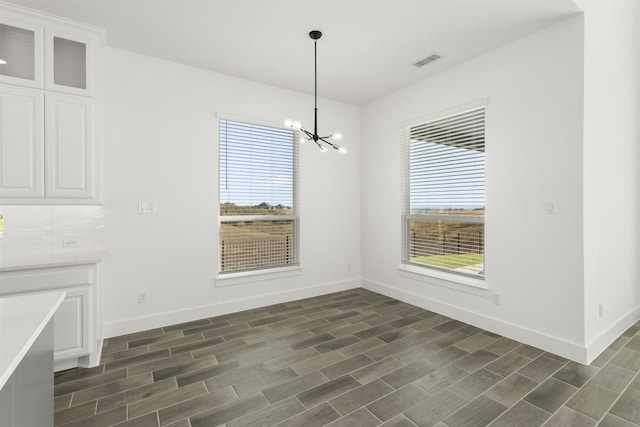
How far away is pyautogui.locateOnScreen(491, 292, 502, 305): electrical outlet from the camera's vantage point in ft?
10.9

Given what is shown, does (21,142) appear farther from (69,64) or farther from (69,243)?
(69,243)

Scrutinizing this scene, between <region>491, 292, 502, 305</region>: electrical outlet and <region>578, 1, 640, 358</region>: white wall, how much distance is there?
0.72 m

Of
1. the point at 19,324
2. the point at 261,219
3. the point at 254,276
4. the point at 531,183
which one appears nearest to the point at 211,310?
the point at 254,276

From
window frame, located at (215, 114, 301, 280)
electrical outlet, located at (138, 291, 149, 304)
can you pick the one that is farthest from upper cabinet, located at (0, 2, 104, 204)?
window frame, located at (215, 114, 301, 280)

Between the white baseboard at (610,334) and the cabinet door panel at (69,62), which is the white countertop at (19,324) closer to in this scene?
the cabinet door panel at (69,62)

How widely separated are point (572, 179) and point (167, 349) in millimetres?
3939

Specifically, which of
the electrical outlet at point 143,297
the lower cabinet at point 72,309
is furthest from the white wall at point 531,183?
the lower cabinet at point 72,309

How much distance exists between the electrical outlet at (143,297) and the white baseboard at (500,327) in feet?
10.2

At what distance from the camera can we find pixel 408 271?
433cm

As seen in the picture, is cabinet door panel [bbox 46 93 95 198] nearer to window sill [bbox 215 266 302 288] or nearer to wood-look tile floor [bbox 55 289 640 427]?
wood-look tile floor [bbox 55 289 640 427]

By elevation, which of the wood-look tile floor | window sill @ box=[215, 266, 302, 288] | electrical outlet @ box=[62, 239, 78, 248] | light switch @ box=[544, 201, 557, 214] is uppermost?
light switch @ box=[544, 201, 557, 214]

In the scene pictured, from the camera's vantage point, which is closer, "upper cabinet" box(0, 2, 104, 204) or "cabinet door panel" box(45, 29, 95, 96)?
"upper cabinet" box(0, 2, 104, 204)

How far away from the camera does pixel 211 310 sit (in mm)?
3852

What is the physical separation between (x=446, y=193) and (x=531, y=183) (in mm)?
1017
